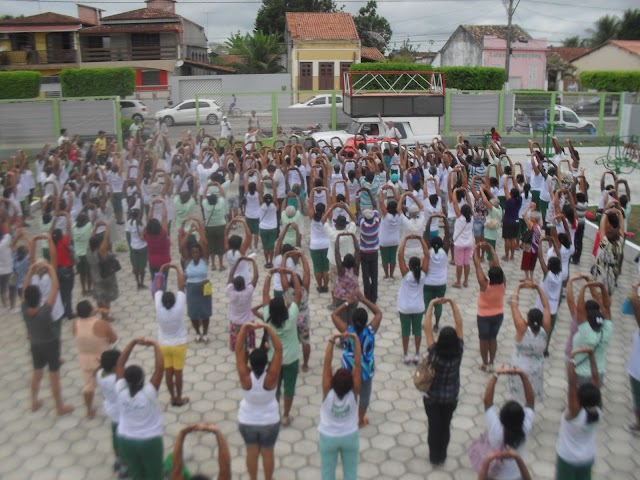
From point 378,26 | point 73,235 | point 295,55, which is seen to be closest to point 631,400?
point 73,235

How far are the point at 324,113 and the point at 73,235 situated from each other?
14.8 m

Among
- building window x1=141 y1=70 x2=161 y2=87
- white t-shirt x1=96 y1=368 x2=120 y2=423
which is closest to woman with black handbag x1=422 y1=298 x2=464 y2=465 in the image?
white t-shirt x1=96 y1=368 x2=120 y2=423

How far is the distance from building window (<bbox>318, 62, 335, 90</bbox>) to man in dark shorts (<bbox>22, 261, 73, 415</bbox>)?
36654 millimetres

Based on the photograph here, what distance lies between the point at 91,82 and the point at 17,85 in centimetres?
325

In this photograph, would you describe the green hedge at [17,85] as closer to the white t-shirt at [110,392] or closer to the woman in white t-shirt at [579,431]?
the white t-shirt at [110,392]

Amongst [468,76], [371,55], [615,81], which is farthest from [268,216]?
[371,55]

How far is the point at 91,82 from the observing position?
27609mm

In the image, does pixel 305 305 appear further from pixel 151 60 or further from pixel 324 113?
pixel 151 60

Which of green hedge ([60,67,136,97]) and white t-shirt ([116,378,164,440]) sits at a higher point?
green hedge ([60,67,136,97])

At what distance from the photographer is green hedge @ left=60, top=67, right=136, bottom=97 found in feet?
90.1

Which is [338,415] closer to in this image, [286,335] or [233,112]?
[286,335]

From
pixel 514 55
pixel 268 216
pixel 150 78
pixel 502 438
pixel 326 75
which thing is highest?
pixel 514 55

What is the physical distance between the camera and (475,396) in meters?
6.36

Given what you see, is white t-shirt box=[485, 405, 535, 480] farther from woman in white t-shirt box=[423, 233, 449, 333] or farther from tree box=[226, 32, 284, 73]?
tree box=[226, 32, 284, 73]
